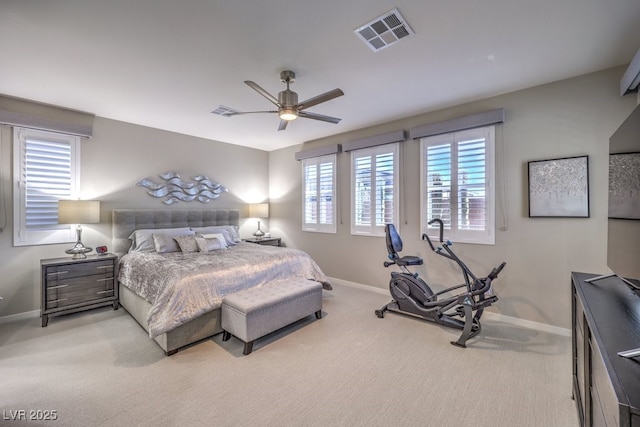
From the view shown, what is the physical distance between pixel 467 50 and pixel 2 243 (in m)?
5.72

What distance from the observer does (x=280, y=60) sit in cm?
265

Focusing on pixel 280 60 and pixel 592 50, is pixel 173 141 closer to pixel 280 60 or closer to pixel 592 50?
pixel 280 60

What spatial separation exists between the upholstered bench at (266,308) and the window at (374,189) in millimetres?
1729

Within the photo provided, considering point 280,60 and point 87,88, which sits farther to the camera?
point 87,88

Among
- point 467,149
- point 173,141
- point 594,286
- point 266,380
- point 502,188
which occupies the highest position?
point 173,141

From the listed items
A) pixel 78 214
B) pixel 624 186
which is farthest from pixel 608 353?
pixel 78 214

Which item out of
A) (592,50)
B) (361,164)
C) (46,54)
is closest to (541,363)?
(592,50)

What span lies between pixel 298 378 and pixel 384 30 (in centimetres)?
294

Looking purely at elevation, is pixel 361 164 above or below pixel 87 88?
below

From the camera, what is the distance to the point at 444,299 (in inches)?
127

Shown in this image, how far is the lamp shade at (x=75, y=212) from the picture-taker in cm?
354

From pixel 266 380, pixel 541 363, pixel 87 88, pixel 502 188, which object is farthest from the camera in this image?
pixel 502 188

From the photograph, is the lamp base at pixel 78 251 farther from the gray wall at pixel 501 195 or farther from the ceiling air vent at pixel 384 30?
the ceiling air vent at pixel 384 30

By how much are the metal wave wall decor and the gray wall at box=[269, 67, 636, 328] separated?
3.64m
